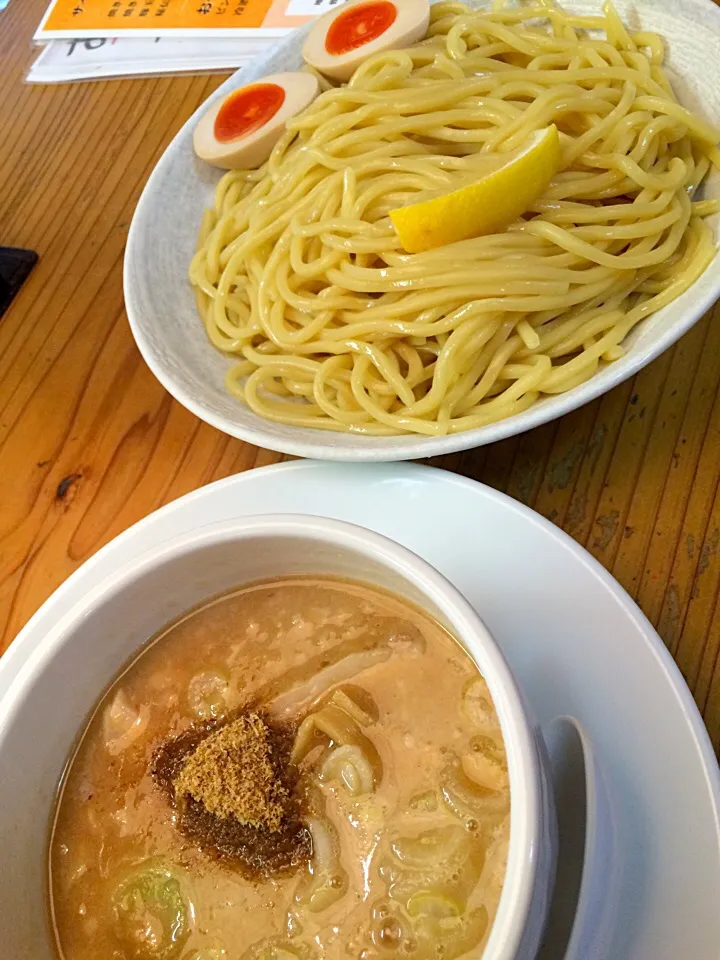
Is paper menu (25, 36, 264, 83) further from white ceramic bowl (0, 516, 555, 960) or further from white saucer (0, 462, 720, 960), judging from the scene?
white ceramic bowl (0, 516, 555, 960)

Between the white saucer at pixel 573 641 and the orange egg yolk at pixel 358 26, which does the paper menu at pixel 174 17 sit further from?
the white saucer at pixel 573 641

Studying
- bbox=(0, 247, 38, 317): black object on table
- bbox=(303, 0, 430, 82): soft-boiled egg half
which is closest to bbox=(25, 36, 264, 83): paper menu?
bbox=(303, 0, 430, 82): soft-boiled egg half

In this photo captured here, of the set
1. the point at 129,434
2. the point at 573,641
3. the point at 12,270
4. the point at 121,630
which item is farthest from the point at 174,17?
the point at 573,641

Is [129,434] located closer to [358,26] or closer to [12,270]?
[12,270]

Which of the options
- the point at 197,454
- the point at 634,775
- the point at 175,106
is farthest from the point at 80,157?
the point at 634,775

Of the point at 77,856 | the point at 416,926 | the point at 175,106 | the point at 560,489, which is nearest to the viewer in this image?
the point at 416,926

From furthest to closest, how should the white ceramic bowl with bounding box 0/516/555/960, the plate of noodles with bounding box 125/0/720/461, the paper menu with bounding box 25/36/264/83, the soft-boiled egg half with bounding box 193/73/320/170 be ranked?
the paper menu with bounding box 25/36/264/83, the soft-boiled egg half with bounding box 193/73/320/170, the plate of noodles with bounding box 125/0/720/461, the white ceramic bowl with bounding box 0/516/555/960

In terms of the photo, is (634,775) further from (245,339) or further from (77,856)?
(245,339)
